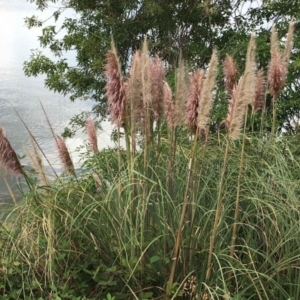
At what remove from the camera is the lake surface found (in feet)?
27.1

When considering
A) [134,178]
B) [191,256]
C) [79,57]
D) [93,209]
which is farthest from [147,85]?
[79,57]

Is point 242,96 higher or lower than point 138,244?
higher

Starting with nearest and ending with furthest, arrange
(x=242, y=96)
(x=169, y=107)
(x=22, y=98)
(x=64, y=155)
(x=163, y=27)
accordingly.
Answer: (x=242, y=96) → (x=169, y=107) → (x=64, y=155) → (x=163, y=27) → (x=22, y=98)

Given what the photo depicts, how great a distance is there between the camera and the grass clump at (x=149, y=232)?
5.68 ft

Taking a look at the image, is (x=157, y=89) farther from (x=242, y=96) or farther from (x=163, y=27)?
(x=163, y=27)

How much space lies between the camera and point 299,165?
2279mm

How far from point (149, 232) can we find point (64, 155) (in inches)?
20.1

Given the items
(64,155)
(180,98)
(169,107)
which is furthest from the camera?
(64,155)

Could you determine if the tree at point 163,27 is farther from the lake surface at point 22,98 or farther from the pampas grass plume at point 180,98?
the pampas grass plume at point 180,98

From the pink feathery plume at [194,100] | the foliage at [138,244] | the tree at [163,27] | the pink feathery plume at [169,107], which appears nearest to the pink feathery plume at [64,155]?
the foliage at [138,244]

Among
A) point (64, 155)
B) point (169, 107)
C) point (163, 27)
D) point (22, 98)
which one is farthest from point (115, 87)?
point (22, 98)

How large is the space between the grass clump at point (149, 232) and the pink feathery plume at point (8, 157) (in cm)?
8

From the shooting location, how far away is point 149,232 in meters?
1.87

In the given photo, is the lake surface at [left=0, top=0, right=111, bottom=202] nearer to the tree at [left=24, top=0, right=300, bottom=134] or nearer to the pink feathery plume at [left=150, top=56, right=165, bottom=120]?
the tree at [left=24, top=0, right=300, bottom=134]
